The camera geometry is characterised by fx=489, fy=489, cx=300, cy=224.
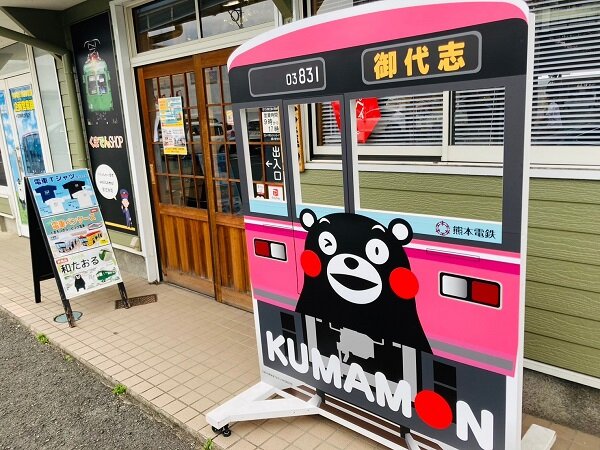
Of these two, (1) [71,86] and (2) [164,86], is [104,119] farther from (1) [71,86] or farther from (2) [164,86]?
(2) [164,86]

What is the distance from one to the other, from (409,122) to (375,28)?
3.90 ft

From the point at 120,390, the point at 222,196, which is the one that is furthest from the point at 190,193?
the point at 120,390

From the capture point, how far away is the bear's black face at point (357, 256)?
2223 mm

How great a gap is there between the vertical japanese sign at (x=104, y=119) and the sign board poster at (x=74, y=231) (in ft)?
1.97

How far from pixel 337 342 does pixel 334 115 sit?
5.53 ft

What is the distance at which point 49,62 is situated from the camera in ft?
20.3

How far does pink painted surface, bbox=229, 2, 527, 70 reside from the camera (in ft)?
5.76

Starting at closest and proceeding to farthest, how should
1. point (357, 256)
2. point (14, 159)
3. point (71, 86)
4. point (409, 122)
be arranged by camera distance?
point (357, 256) → point (409, 122) → point (71, 86) → point (14, 159)

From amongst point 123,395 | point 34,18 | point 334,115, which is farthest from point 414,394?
point 34,18

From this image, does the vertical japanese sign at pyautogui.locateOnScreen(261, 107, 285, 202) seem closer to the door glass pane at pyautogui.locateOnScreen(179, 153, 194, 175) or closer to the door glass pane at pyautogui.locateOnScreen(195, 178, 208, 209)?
the door glass pane at pyautogui.locateOnScreen(195, 178, 208, 209)

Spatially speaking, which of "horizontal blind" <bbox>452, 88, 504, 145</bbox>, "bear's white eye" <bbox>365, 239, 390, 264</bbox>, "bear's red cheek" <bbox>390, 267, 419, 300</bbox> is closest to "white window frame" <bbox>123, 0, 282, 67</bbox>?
"horizontal blind" <bbox>452, 88, 504, 145</bbox>

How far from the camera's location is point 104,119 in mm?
5535

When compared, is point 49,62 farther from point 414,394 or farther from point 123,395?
point 414,394

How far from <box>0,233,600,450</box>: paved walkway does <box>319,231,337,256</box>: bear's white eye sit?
1.16 m
